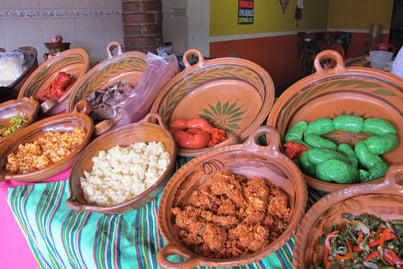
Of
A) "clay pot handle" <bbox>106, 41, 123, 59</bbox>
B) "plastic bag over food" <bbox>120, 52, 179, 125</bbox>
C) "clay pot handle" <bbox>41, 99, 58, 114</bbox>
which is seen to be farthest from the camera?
"clay pot handle" <bbox>106, 41, 123, 59</bbox>

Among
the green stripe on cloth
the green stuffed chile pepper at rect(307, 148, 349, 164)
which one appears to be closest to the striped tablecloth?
the green stripe on cloth

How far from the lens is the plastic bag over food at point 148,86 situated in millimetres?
1492

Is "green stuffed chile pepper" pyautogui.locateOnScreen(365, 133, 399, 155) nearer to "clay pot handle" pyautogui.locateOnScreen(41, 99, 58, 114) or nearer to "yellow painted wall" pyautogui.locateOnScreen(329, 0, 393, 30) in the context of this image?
"clay pot handle" pyautogui.locateOnScreen(41, 99, 58, 114)

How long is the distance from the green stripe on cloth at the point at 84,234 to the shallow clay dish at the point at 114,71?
30.4 inches

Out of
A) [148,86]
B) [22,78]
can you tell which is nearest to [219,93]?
[148,86]

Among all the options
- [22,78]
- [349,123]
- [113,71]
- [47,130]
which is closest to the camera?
[349,123]

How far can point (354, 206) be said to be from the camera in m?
0.79

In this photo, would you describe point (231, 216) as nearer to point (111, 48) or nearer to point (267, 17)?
point (111, 48)

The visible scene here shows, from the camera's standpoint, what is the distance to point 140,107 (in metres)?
1.55

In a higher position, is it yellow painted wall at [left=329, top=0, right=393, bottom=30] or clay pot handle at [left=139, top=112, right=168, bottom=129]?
yellow painted wall at [left=329, top=0, right=393, bottom=30]

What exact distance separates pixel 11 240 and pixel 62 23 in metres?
2.67

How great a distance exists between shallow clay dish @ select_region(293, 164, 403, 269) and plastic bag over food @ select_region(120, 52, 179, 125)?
96 centimetres

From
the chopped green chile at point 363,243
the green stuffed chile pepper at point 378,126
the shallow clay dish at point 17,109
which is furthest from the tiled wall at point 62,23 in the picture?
the chopped green chile at point 363,243

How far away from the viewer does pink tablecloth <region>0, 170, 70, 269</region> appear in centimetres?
128
